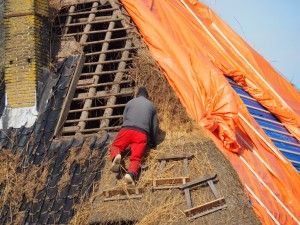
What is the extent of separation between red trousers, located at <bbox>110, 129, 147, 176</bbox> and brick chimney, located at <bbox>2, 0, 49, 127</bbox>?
2.24m

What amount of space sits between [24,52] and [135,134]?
10.1 ft

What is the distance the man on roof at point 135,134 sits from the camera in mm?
10047

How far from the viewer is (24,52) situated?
12.2 m

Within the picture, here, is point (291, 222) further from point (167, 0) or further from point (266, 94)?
point (167, 0)

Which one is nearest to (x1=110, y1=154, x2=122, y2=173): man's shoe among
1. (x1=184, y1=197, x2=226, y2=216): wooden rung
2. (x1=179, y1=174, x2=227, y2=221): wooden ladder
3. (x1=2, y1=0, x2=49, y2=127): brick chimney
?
(x1=179, y1=174, x2=227, y2=221): wooden ladder

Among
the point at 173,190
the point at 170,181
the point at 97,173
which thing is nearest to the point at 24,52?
the point at 97,173

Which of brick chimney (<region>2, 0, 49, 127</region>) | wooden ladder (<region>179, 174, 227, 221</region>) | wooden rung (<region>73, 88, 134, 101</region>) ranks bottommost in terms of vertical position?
wooden ladder (<region>179, 174, 227, 221</region>)

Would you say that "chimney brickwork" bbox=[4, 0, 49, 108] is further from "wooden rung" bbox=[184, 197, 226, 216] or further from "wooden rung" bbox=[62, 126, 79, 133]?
"wooden rung" bbox=[184, 197, 226, 216]

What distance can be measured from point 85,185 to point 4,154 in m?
1.71

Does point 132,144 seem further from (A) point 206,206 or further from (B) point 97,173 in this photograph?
(A) point 206,206

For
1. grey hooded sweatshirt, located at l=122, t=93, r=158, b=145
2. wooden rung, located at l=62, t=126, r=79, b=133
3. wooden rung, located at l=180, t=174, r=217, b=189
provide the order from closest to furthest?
wooden rung, located at l=180, t=174, r=217, b=189
grey hooded sweatshirt, located at l=122, t=93, r=158, b=145
wooden rung, located at l=62, t=126, r=79, b=133

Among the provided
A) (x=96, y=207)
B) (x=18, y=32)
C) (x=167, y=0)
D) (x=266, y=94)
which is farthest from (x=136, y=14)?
(x=96, y=207)

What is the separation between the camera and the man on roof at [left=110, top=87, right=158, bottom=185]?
1005 centimetres

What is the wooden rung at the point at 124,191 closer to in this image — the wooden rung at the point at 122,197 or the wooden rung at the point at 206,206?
the wooden rung at the point at 122,197
